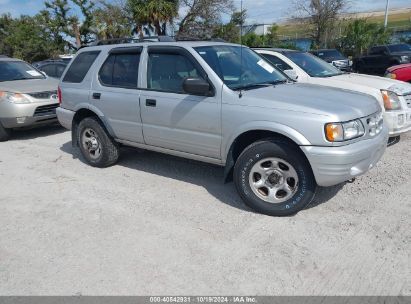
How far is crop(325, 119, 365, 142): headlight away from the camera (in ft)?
11.7

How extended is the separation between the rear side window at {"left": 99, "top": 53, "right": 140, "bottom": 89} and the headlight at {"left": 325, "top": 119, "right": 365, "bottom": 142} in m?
2.65

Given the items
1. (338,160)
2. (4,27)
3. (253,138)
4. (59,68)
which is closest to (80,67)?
(253,138)

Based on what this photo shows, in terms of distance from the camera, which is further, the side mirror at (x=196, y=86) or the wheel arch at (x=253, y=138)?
the side mirror at (x=196, y=86)

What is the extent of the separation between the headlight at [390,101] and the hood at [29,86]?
6644mm

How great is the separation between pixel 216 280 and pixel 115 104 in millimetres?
3109

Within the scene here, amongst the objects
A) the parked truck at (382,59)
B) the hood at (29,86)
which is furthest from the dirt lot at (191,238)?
the parked truck at (382,59)

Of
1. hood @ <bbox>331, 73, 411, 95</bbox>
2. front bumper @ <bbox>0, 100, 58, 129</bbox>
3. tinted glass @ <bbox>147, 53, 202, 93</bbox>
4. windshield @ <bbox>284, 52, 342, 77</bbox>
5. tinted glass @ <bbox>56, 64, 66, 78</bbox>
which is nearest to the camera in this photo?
tinted glass @ <bbox>147, 53, 202, 93</bbox>

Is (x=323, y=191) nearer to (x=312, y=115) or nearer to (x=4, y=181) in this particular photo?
(x=312, y=115)

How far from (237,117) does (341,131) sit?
1073mm

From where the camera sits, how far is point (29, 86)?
8.19m

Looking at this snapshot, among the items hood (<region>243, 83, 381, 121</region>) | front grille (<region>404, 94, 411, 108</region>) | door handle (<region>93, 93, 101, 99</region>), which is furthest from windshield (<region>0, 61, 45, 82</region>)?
front grille (<region>404, 94, 411, 108</region>)

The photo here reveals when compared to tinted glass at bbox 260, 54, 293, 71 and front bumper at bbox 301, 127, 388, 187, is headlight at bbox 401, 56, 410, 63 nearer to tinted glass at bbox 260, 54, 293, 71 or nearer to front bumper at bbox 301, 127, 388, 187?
tinted glass at bbox 260, 54, 293, 71

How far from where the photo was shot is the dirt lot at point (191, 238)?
2994 mm

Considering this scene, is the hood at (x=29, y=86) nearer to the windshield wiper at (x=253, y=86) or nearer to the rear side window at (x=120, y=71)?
the rear side window at (x=120, y=71)
